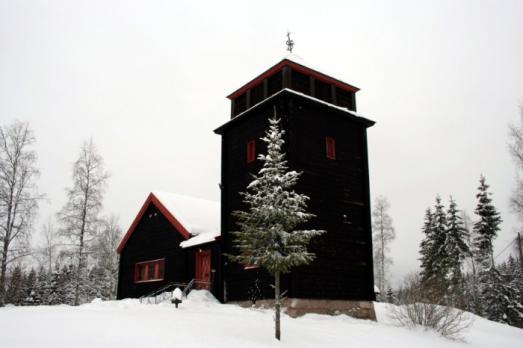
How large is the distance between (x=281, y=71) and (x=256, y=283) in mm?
9720

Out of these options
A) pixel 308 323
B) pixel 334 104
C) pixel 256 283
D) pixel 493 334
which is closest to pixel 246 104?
pixel 334 104

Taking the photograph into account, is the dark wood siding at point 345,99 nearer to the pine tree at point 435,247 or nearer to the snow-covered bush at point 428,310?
the snow-covered bush at point 428,310

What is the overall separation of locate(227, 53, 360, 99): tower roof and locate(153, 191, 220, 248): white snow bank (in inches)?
312

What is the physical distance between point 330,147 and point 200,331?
11456 mm

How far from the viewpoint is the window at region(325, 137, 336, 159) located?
21.5 meters

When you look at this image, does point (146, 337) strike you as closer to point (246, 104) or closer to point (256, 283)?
point (256, 283)

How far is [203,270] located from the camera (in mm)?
24562

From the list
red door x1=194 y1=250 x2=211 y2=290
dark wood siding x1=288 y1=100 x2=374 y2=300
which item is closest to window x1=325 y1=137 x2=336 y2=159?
dark wood siding x1=288 y1=100 x2=374 y2=300

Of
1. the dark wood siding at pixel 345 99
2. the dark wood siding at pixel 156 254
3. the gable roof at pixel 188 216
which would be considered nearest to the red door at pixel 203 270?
the dark wood siding at pixel 156 254

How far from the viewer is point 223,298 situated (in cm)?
2178

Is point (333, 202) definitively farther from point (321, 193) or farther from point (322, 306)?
point (322, 306)

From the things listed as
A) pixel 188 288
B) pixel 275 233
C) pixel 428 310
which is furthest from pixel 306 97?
pixel 188 288

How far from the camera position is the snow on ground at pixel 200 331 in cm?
1108

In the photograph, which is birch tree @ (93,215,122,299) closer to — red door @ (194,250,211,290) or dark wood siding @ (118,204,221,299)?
dark wood siding @ (118,204,221,299)
